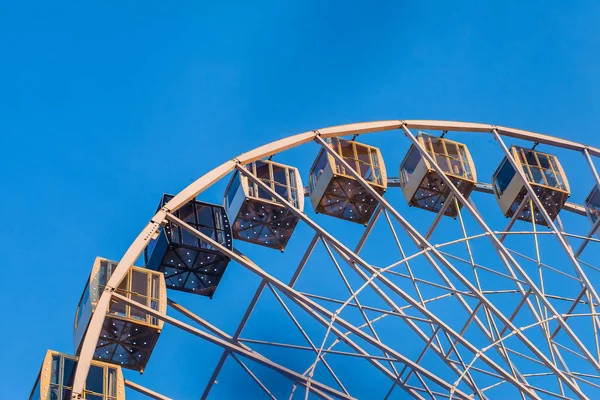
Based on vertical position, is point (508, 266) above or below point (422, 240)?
above

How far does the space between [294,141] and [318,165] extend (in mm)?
2373

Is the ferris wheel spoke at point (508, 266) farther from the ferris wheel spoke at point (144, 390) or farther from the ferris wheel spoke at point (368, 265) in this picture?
the ferris wheel spoke at point (144, 390)

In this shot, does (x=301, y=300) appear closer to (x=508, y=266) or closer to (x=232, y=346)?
(x=232, y=346)

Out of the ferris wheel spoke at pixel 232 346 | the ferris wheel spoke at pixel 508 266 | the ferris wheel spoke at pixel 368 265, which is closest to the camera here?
the ferris wheel spoke at pixel 232 346

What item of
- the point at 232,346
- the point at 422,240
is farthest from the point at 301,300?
the point at 422,240

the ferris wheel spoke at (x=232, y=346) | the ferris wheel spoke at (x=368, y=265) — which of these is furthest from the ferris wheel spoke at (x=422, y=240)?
the ferris wheel spoke at (x=232, y=346)

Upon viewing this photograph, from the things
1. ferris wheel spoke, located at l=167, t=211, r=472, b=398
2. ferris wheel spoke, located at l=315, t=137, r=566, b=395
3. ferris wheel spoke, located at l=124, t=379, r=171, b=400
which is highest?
ferris wheel spoke, located at l=315, t=137, r=566, b=395

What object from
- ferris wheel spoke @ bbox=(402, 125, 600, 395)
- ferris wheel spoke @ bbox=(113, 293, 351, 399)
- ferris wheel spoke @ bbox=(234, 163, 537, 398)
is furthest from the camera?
Result: ferris wheel spoke @ bbox=(402, 125, 600, 395)

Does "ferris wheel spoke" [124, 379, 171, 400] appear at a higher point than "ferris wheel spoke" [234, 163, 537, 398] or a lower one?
lower

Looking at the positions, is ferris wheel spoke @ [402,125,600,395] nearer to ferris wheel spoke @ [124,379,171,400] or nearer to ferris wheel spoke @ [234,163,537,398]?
ferris wheel spoke @ [234,163,537,398]

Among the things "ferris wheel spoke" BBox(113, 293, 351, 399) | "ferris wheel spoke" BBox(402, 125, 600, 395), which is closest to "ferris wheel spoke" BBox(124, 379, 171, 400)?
"ferris wheel spoke" BBox(113, 293, 351, 399)

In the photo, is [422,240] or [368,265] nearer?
[368,265]

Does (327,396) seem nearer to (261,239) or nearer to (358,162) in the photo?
(261,239)

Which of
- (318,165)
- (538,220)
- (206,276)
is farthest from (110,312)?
(538,220)
